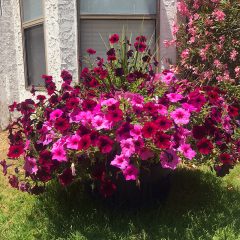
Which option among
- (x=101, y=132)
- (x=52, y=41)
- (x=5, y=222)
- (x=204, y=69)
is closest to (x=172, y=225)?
(x=101, y=132)

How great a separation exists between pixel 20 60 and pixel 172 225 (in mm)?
4503

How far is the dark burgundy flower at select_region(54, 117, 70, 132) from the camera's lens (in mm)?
2562

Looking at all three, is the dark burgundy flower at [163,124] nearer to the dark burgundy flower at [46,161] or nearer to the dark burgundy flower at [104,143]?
the dark burgundy flower at [104,143]

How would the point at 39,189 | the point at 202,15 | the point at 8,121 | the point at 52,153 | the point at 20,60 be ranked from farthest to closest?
the point at 8,121, the point at 20,60, the point at 202,15, the point at 39,189, the point at 52,153

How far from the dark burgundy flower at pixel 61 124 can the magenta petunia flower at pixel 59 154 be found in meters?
0.13

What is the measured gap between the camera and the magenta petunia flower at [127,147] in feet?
7.93

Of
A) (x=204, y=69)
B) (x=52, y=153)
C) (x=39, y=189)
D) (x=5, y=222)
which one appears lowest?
(x=5, y=222)

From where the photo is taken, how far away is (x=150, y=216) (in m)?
3.08

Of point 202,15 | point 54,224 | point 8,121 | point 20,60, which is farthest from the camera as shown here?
point 8,121

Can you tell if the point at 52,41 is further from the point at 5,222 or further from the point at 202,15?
the point at 5,222

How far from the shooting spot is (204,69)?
5.41 m

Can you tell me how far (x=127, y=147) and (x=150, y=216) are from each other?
925 mm

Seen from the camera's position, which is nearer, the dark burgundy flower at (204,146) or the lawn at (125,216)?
the dark burgundy flower at (204,146)

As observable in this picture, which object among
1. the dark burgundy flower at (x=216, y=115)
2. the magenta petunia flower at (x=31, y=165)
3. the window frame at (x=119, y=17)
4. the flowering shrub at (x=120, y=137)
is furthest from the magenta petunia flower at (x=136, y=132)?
the window frame at (x=119, y=17)
